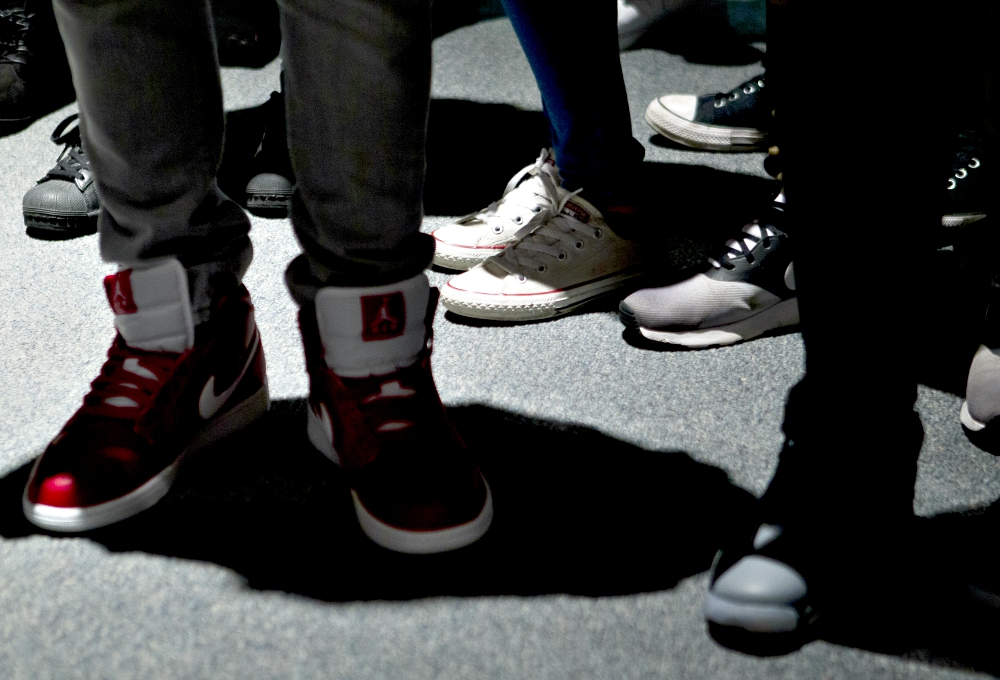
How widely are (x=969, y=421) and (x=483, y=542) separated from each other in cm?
50

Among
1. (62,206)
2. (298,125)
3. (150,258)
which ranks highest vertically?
(298,125)

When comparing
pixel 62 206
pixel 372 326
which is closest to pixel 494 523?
pixel 372 326

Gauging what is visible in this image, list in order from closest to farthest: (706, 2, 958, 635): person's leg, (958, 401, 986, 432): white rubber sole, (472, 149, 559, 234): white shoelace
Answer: (706, 2, 958, 635): person's leg → (958, 401, 986, 432): white rubber sole → (472, 149, 559, 234): white shoelace

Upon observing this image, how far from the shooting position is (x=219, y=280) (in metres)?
0.73

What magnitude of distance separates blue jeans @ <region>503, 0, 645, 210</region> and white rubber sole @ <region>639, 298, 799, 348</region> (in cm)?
20

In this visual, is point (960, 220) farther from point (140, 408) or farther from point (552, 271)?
point (140, 408)

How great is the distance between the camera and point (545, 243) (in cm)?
103

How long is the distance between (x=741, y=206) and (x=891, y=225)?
32.0 inches

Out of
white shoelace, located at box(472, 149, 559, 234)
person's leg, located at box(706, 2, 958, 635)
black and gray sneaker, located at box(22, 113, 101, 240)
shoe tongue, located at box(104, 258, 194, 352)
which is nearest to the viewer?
person's leg, located at box(706, 2, 958, 635)

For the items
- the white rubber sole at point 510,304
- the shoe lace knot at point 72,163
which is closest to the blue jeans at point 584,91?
the white rubber sole at point 510,304

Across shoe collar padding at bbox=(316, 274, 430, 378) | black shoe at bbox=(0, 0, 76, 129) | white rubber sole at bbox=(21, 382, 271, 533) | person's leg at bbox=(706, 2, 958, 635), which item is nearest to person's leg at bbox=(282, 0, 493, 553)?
shoe collar padding at bbox=(316, 274, 430, 378)

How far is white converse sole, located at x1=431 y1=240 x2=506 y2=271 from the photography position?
111cm

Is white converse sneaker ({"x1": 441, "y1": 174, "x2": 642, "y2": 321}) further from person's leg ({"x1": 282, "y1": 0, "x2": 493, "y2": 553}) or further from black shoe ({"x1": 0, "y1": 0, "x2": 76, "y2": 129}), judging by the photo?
black shoe ({"x1": 0, "y1": 0, "x2": 76, "y2": 129})

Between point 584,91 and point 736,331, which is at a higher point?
point 584,91
